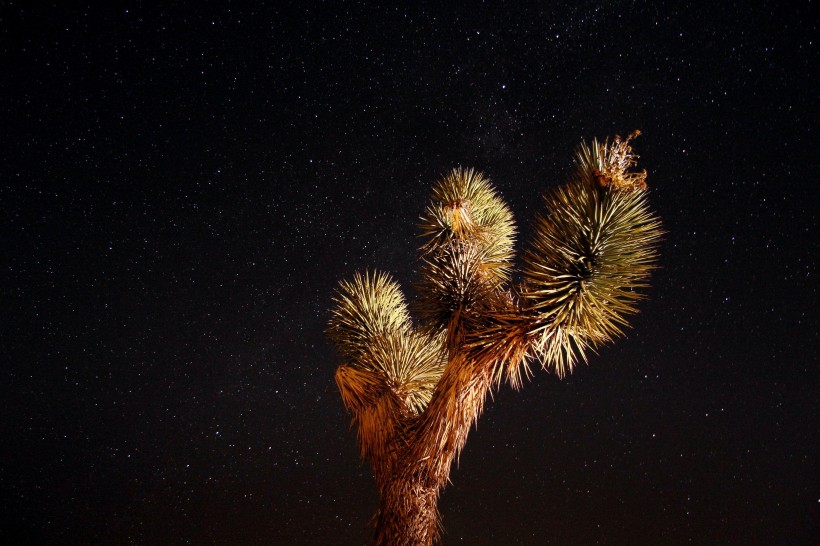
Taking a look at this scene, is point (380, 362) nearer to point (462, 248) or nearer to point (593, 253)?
point (462, 248)

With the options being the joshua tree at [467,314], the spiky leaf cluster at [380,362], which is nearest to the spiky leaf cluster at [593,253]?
the joshua tree at [467,314]

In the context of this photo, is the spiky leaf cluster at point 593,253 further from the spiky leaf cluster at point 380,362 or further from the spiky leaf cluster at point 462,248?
the spiky leaf cluster at point 380,362

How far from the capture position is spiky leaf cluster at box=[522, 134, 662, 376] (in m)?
3.71

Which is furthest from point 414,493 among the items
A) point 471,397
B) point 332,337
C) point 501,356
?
point 332,337

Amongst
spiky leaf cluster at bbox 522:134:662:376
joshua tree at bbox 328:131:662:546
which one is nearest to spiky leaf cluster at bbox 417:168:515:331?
joshua tree at bbox 328:131:662:546

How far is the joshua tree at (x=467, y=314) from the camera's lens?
374 centimetres

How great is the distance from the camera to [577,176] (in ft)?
13.2

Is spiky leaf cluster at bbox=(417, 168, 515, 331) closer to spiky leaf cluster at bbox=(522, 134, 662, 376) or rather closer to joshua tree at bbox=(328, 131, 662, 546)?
joshua tree at bbox=(328, 131, 662, 546)

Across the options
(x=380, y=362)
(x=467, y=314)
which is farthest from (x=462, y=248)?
(x=380, y=362)

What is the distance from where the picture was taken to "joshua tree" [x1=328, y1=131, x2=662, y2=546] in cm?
374

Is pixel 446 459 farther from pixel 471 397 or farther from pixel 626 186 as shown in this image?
pixel 626 186

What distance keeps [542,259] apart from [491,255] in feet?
3.73

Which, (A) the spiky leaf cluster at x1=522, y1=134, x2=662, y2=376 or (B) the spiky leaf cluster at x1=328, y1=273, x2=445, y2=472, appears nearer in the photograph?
(A) the spiky leaf cluster at x1=522, y1=134, x2=662, y2=376

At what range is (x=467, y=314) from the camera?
4414mm
